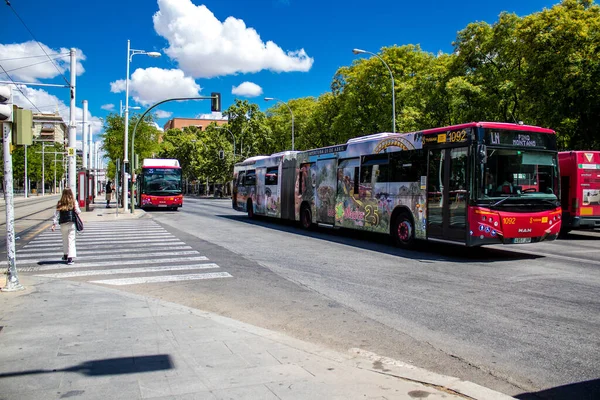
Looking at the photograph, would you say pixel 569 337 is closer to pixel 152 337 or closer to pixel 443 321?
pixel 443 321

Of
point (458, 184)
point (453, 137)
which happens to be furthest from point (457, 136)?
point (458, 184)

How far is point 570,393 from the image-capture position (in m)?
4.11

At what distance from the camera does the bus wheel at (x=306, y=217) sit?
1920 cm

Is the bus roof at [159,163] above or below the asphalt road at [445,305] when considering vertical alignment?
above

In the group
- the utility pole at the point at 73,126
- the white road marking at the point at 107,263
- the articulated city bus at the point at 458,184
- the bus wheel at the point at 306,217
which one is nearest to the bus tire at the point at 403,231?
the articulated city bus at the point at 458,184

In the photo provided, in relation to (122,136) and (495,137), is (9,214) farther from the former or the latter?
(122,136)

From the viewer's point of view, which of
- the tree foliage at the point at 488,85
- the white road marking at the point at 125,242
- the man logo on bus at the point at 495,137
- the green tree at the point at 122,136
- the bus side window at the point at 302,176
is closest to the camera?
the man logo on bus at the point at 495,137

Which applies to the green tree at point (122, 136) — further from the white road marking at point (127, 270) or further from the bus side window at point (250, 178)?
the white road marking at point (127, 270)

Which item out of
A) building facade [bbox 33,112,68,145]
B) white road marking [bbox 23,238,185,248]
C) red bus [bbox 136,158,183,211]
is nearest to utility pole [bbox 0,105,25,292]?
white road marking [bbox 23,238,185,248]

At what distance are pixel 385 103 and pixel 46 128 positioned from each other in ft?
406

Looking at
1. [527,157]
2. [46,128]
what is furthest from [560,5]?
[46,128]

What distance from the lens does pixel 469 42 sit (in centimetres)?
2986

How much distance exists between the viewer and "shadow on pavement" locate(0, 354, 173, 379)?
13.9ft

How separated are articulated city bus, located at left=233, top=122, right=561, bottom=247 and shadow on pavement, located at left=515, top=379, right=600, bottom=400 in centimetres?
682
